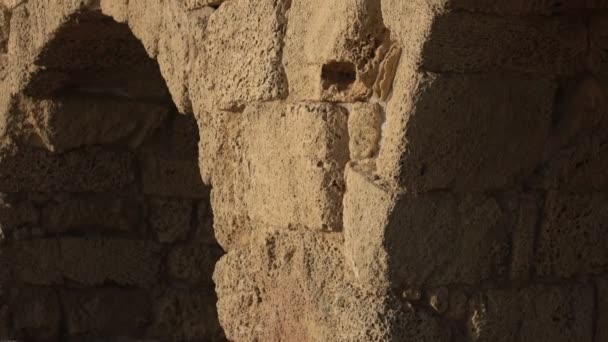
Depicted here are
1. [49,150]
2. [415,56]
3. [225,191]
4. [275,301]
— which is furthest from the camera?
[49,150]

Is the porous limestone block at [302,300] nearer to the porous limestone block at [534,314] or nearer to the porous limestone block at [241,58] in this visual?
the porous limestone block at [534,314]

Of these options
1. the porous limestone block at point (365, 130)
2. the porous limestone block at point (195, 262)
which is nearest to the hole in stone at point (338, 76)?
the porous limestone block at point (365, 130)

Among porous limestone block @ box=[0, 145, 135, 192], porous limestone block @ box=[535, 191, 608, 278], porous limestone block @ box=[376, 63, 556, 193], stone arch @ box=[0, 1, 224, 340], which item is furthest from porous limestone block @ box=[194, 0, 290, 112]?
porous limestone block @ box=[0, 145, 135, 192]

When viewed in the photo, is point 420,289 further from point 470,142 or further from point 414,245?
point 470,142

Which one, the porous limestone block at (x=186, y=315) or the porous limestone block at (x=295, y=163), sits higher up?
the porous limestone block at (x=295, y=163)

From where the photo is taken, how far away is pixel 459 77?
4.12 m

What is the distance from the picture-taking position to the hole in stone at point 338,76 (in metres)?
4.36

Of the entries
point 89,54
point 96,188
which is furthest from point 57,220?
point 89,54

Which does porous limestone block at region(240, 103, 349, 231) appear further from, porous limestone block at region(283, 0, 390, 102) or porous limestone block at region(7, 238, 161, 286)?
porous limestone block at region(7, 238, 161, 286)

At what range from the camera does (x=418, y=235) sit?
4.12 metres

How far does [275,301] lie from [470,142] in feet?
3.24

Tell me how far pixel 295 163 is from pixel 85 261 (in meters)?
3.66

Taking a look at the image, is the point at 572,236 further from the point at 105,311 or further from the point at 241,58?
the point at 105,311

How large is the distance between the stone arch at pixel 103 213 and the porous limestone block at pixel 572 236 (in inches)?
141
